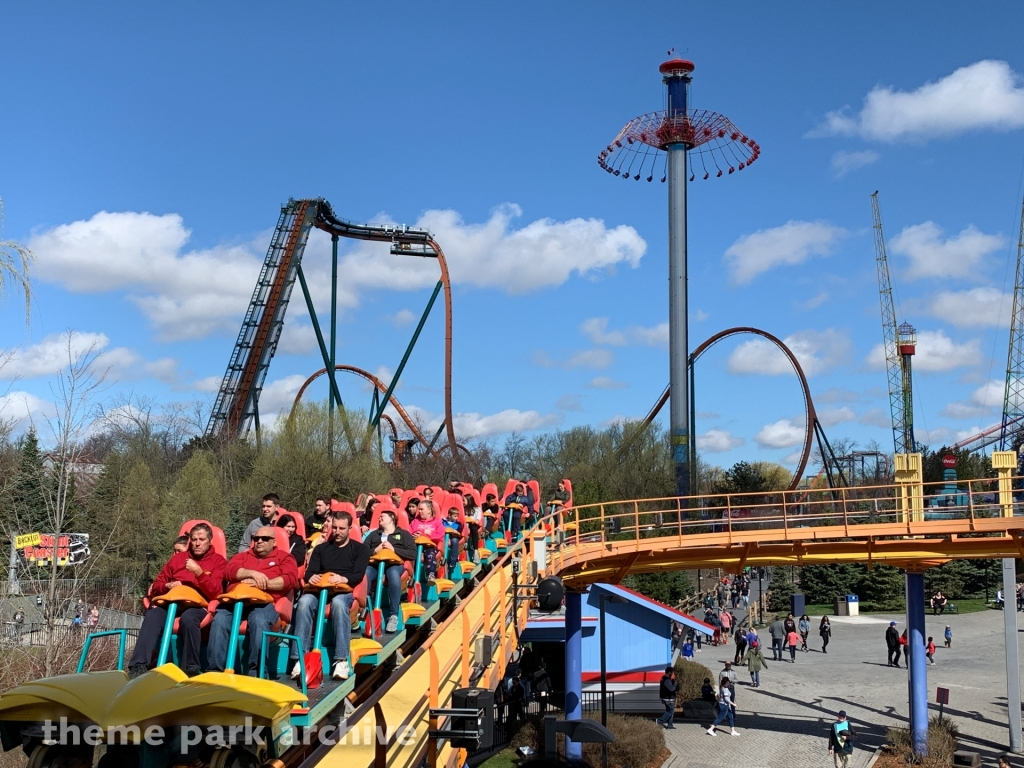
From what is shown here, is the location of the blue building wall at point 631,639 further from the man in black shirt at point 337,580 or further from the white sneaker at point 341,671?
the white sneaker at point 341,671

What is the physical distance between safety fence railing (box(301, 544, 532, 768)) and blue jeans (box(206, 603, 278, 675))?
2.27 ft

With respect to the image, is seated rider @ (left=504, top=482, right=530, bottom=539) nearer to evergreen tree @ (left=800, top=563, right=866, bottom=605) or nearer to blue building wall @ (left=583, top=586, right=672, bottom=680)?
blue building wall @ (left=583, top=586, right=672, bottom=680)

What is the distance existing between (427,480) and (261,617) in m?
36.6

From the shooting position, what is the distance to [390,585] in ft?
24.7

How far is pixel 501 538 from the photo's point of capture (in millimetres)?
14461

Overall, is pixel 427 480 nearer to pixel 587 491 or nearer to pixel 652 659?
pixel 587 491

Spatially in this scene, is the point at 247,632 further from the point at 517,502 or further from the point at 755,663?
the point at 755,663

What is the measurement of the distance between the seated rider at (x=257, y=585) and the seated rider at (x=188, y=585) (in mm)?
85

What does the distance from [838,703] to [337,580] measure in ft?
64.6

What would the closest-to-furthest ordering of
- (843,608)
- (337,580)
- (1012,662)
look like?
(337,580)
(1012,662)
(843,608)

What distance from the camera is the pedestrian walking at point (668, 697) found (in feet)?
65.2

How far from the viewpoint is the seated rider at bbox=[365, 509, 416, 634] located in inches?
296

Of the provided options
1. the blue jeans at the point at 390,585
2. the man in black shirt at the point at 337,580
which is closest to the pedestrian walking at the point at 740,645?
the blue jeans at the point at 390,585

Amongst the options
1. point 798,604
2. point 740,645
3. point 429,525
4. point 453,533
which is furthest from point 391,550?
point 798,604
